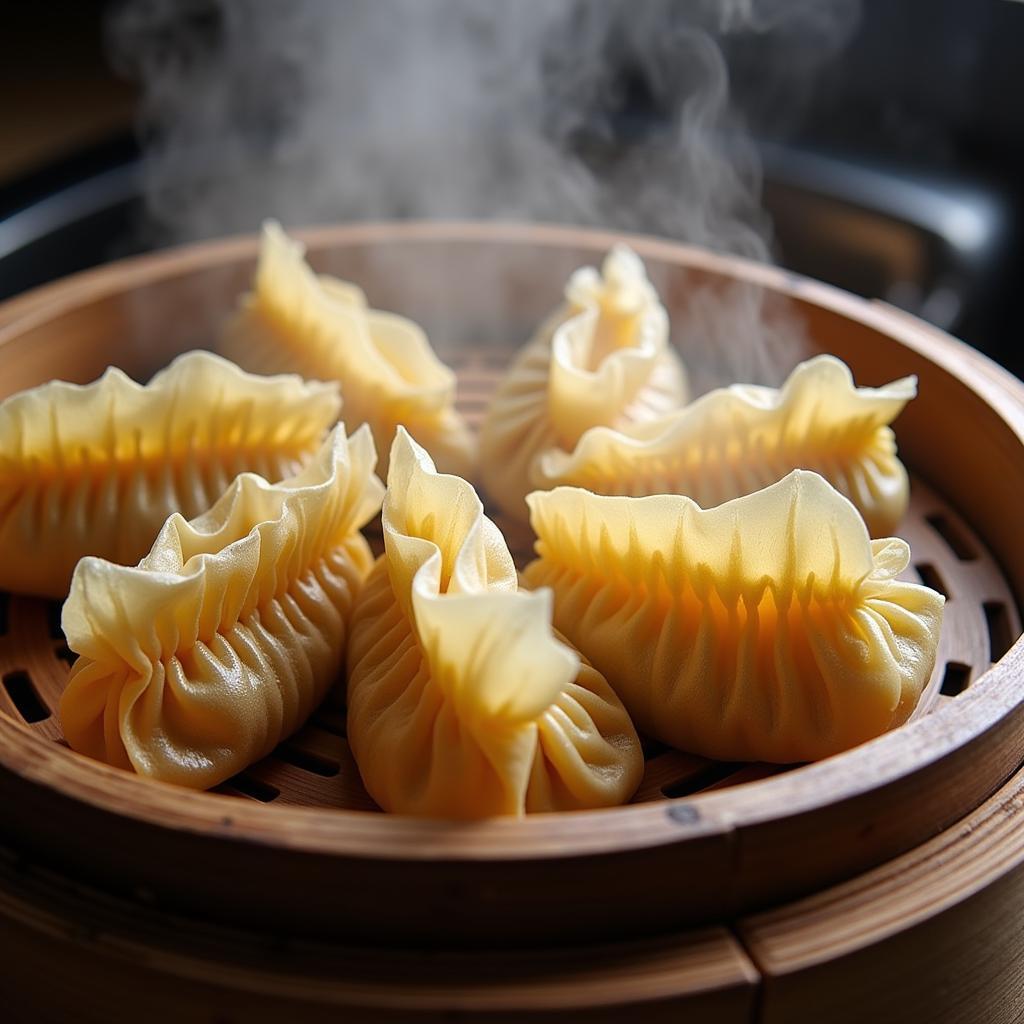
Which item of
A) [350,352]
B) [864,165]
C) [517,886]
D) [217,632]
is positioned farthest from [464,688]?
[864,165]

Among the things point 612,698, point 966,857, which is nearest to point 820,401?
point 612,698

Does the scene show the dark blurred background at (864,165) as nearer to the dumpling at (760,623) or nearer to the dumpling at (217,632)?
→ the dumpling at (217,632)

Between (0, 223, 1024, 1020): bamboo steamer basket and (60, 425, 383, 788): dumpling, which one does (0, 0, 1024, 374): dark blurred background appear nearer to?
(60, 425, 383, 788): dumpling

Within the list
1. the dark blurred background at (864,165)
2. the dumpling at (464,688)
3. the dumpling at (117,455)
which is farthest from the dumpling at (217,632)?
the dark blurred background at (864,165)

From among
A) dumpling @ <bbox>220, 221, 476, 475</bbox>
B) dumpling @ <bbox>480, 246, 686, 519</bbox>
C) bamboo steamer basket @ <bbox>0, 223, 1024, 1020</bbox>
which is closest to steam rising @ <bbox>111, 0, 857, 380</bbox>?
dumpling @ <bbox>480, 246, 686, 519</bbox>

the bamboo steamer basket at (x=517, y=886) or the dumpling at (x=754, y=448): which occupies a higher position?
the dumpling at (x=754, y=448)
